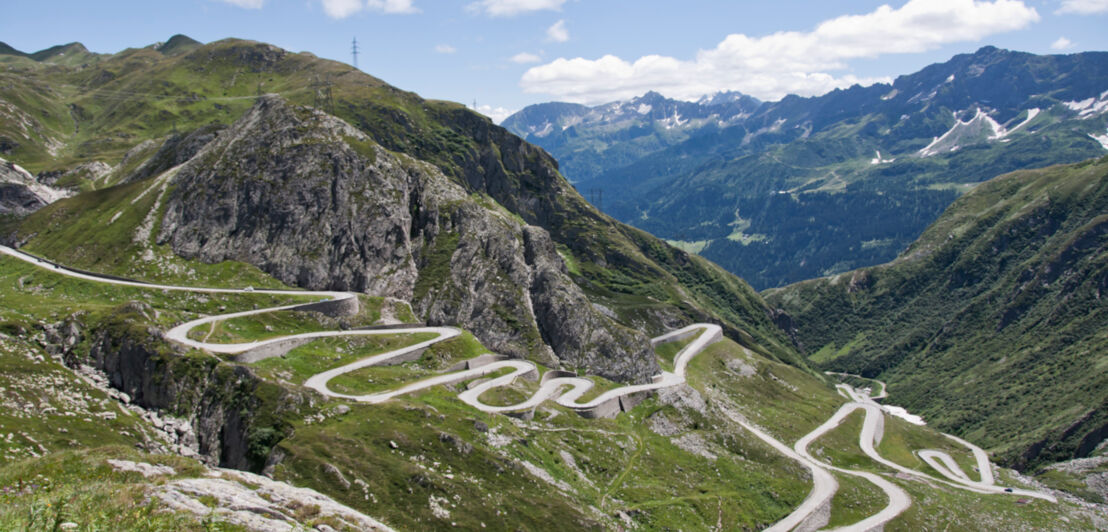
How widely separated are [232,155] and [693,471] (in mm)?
131185

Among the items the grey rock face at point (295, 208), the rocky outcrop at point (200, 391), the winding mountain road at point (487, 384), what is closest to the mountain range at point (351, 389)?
the rocky outcrop at point (200, 391)

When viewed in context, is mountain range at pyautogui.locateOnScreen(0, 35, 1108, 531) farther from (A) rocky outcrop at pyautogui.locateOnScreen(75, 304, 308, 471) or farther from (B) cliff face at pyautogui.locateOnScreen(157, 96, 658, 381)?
(B) cliff face at pyautogui.locateOnScreen(157, 96, 658, 381)

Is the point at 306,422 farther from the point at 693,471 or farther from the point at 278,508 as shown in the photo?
the point at 693,471

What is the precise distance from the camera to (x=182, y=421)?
74.1m

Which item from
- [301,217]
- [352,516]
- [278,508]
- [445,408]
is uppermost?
[301,217]

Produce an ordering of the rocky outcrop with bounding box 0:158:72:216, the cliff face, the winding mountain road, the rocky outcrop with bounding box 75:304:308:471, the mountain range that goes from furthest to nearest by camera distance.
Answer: the rocky outcrop with bounding box 0:158:72:216, the cliff face, the winding mountain road, the rocky outcrop with bounding box 75:304:308:471, the mountain range

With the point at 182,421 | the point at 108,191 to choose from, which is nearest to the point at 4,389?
the point at 182,421

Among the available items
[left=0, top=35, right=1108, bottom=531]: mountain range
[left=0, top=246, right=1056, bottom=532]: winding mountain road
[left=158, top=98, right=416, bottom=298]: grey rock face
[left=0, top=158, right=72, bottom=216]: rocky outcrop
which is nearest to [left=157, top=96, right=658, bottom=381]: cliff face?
[left=158, top=98, right=416, bottom=298]: grey rock face

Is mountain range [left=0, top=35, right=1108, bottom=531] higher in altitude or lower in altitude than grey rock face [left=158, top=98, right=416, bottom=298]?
lower

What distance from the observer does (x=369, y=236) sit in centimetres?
16138

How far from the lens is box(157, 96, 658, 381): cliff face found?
152m

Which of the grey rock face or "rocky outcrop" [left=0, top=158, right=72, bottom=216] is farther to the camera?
"rocky outcrop" [left=0, top=158, right=72, bottom=216]

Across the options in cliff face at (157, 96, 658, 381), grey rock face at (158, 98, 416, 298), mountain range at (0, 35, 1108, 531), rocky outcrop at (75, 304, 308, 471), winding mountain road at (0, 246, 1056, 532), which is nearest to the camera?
mountain range at (0, 35, 1108, 531)

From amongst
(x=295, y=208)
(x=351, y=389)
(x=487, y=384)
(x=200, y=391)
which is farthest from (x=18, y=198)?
Result: (x=487, y=384)
